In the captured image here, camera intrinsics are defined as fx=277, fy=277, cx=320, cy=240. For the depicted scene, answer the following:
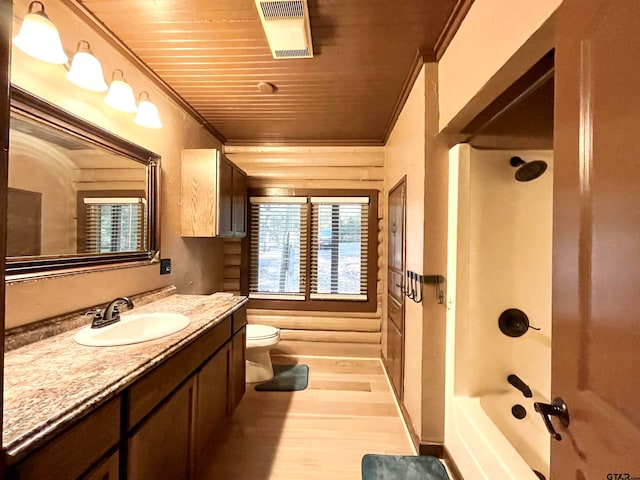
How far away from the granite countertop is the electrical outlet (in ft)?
2.63

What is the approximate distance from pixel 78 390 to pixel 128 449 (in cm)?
31

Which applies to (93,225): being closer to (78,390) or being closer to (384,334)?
(78,390)

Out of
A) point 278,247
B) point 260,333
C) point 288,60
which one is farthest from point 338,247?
point 288,60

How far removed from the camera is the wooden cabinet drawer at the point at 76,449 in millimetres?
663

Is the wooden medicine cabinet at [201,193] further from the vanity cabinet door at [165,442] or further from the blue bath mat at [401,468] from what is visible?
the blue bath mat at [401,468]

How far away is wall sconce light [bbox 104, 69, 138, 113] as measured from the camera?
5.17ft

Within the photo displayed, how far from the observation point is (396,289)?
2.44 metres

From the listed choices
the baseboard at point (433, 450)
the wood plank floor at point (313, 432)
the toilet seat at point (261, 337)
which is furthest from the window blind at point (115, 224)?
the baseboard at point (433, 450)

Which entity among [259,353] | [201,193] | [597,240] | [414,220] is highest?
[201,193]

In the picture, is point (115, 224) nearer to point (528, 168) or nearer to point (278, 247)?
point (278, 247)

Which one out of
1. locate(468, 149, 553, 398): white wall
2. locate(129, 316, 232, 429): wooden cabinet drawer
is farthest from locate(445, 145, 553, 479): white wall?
locate(129, 316, 232, 429): wooden cabinet drawer

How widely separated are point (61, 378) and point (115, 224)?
3.32 feet

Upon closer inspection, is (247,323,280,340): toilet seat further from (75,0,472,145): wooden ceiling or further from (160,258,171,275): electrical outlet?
(75,0,472,145): wooden ceiling

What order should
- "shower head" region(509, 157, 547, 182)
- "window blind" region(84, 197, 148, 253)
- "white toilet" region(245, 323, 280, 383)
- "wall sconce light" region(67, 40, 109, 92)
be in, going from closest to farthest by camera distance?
"wall sconce light" region(67, 40, 109, 92) → "window blind" region(84, 197, 148, 253) → "shower head" region(509, 157, 547, 182) → "white toilet" region(245, 323, 280, 383)
